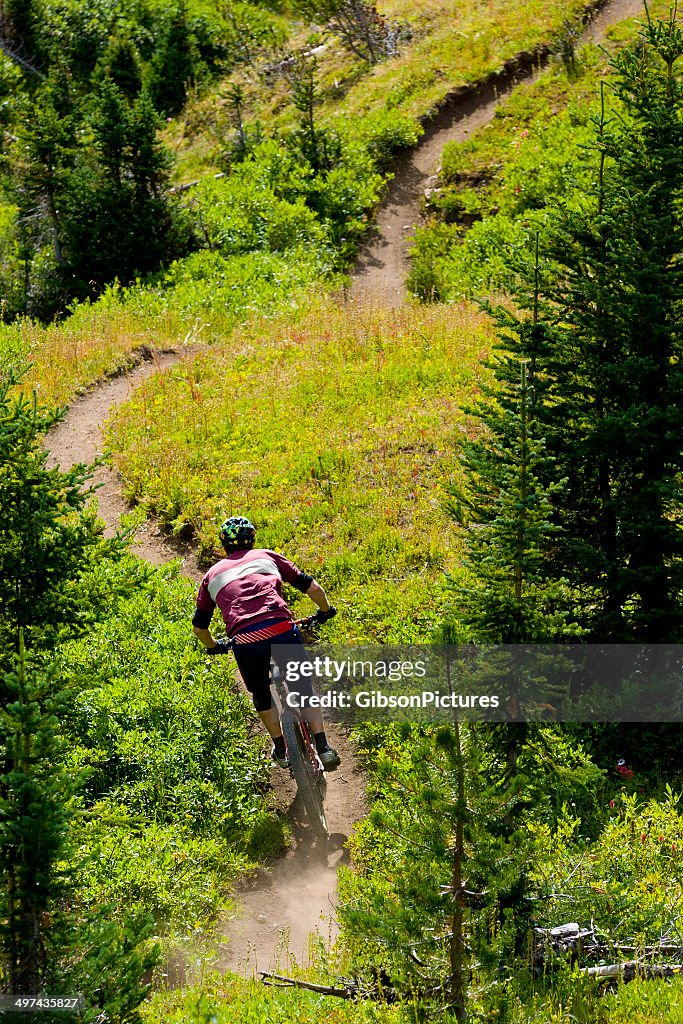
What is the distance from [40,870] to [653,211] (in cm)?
703

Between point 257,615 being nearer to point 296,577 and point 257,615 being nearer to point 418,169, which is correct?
point 296,577

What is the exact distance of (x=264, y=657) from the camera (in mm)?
7988

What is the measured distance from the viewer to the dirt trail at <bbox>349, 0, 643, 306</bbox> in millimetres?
23109

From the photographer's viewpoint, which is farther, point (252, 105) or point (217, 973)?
point (252, 105)

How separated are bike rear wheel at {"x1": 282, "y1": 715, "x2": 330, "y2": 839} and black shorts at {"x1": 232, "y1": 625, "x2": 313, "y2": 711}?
0.43 meters

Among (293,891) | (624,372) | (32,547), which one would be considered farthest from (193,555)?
(624,372)

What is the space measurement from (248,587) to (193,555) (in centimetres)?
425

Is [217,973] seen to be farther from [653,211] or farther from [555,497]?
[653,211]

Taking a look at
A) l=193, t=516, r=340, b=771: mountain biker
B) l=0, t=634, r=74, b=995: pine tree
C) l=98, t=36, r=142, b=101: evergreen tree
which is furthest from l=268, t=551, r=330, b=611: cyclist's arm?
l=98, t=36, r=142, b=101: evergreen tree

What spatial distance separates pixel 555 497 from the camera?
9.19 m

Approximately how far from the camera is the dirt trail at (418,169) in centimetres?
2311

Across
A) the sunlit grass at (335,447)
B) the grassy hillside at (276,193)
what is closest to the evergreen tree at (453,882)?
the sunlit grass at (335,447)

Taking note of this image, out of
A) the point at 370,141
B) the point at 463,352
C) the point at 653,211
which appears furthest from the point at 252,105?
the point at 653,211

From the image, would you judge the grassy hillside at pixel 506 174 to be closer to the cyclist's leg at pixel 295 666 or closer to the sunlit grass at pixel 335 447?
the sunlit grass at pixel 335 447
